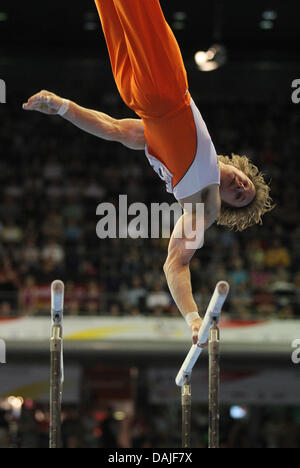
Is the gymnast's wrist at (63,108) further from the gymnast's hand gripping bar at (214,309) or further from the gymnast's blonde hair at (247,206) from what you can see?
the gymnast's hand gripping bar at (214,309)

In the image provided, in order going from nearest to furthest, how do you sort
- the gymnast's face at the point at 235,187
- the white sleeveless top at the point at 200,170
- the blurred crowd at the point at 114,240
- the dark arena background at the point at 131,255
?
the white sleeveless top at the point at 200,170, the gymnast's face at the point at 235,187, the dark arena background at the point at 131,255, the blurred crowd at the point at 114,240

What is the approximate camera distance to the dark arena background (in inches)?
418

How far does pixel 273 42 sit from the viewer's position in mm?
15703

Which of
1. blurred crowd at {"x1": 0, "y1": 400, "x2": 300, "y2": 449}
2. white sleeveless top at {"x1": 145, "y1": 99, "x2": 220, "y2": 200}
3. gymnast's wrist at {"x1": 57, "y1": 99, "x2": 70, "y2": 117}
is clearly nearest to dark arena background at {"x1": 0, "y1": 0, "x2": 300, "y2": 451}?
blurred crowd at {"x1": 0, "y1": 400, "x2": 300, "y2": 449}

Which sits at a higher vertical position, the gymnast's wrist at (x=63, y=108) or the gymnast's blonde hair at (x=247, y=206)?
the gymnast's wrist at (x=63, y=108)

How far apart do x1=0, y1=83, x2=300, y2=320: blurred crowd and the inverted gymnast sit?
240 inches

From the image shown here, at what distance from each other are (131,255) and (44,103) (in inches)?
293

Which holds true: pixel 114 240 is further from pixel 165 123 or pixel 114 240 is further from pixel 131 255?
pixel 165 123

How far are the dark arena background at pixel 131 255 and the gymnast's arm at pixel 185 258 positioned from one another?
19.3 feet

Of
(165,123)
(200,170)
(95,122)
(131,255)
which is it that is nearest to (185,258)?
(200,170)

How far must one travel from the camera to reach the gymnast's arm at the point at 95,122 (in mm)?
4496

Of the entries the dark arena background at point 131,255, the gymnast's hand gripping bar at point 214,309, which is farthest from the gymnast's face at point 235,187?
the dark arena background at point 131,255

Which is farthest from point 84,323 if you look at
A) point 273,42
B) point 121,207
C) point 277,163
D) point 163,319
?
point 273,42

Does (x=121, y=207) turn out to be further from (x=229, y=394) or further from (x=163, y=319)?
(x=229, y=394)
